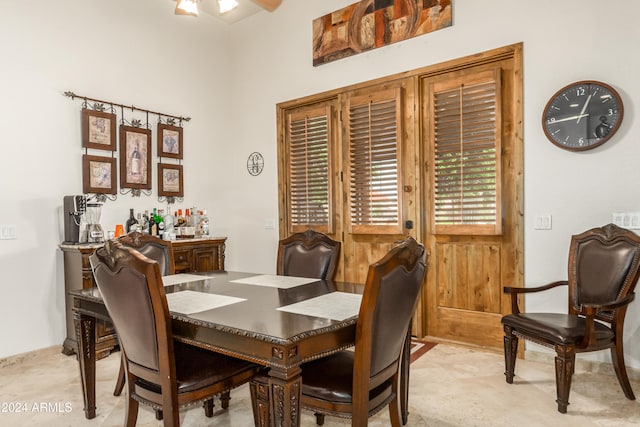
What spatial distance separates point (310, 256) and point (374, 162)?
1.44 meters

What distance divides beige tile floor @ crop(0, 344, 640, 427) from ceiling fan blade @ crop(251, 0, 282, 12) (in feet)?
11.9

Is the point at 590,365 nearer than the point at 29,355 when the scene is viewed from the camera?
Yes

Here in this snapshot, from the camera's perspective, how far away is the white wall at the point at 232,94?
2863mm

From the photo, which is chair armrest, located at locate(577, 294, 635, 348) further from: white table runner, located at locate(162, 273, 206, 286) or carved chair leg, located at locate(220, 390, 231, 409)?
white table runner, located at locate(162, 273, 206, 286)

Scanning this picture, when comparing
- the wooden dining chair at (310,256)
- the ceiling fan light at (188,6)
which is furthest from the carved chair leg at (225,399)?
the ceiling fan light at (188,6)

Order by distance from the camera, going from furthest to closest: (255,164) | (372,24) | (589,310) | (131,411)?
(255,164) < (372,24) < (589,310) < (131,411)

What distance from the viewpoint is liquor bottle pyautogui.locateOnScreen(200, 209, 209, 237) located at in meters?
4.50

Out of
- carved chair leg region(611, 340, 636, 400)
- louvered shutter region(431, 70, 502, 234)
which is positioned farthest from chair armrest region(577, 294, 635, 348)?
louvered shutter region(431, 70, 502, 234)

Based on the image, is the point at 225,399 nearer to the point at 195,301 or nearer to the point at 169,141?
the point at 195,301

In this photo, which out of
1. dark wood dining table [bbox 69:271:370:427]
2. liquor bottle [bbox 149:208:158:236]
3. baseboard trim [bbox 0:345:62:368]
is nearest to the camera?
dark wood dining table [bbox 69:271:370:427]

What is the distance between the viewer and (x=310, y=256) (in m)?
2.85

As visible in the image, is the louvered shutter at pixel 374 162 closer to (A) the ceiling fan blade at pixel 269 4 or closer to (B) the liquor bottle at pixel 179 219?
(A) the ceiling fan blade at pixel 269 4

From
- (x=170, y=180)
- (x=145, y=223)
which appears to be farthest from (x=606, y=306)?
(x=170, y=180)

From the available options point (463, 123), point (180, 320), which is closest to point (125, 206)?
point (180, 320)
